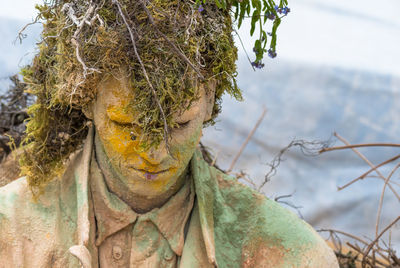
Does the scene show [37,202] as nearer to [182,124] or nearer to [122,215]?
[122,215]

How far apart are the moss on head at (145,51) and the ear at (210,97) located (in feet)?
0.05

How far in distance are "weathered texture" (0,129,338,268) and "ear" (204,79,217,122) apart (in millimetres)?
125

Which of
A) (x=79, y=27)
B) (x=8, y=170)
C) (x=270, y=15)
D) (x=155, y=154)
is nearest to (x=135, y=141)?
(x=155, y=154)

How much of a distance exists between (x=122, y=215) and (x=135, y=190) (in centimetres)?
8

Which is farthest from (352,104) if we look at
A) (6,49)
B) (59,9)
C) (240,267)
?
(59,9)

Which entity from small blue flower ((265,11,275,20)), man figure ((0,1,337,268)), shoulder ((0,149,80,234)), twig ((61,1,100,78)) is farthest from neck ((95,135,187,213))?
small blue flower ((265,11,275,20))

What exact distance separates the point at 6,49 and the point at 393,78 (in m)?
1.88

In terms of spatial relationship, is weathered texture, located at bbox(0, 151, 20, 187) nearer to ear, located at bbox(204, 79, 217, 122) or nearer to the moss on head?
the moss on head

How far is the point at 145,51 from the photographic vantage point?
159 centimetres

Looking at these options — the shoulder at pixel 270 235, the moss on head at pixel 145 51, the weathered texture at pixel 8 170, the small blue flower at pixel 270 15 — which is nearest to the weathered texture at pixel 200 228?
the shoulder at pixel 270 235

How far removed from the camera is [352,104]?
372 centimetres

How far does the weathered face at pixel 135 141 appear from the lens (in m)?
1.65

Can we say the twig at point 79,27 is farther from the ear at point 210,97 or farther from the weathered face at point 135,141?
the ear at point 210,97

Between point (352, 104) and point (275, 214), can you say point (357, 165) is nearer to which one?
point (352, 104)
